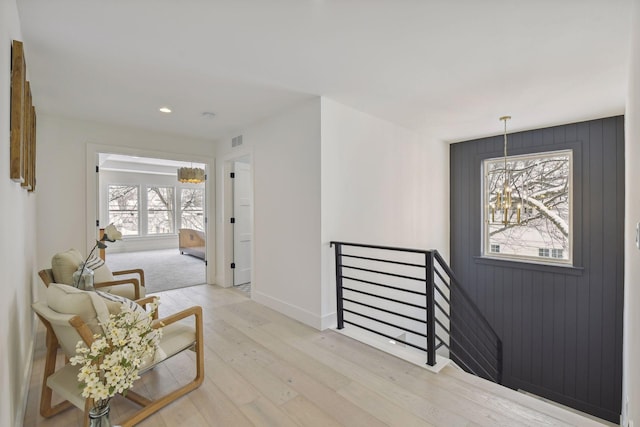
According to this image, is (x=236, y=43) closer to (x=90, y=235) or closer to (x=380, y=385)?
(x=380, y=385)

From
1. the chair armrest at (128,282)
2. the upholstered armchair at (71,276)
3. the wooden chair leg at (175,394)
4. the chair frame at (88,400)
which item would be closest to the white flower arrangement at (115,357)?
the chair frame at (88,400)

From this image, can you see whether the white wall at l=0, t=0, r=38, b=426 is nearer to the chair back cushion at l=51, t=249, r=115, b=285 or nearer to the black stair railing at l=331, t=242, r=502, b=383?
the chair back cushion at l=51, t=249, r=115, b=285

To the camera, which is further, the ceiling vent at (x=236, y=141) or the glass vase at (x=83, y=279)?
the ceiling vent at (x=236, y=141)

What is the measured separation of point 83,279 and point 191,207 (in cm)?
849

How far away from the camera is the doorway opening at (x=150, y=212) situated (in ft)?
25.5

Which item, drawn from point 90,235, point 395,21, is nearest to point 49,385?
point 90,235

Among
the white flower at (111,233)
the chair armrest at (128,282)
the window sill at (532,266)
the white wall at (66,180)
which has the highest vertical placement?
the white wall at (66,180)

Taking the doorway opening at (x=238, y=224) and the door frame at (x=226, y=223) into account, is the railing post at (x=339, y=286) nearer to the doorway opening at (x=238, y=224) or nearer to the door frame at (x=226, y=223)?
the doorway opening at (x=238, y=224)

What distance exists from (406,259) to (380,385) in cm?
247

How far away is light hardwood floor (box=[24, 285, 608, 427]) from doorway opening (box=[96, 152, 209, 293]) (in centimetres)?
478

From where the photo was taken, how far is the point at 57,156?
12.0 ft

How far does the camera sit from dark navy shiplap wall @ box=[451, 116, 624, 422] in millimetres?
3715

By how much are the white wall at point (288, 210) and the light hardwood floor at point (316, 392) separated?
662 millimetres

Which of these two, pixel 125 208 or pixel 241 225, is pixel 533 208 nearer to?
pixel 241 225
